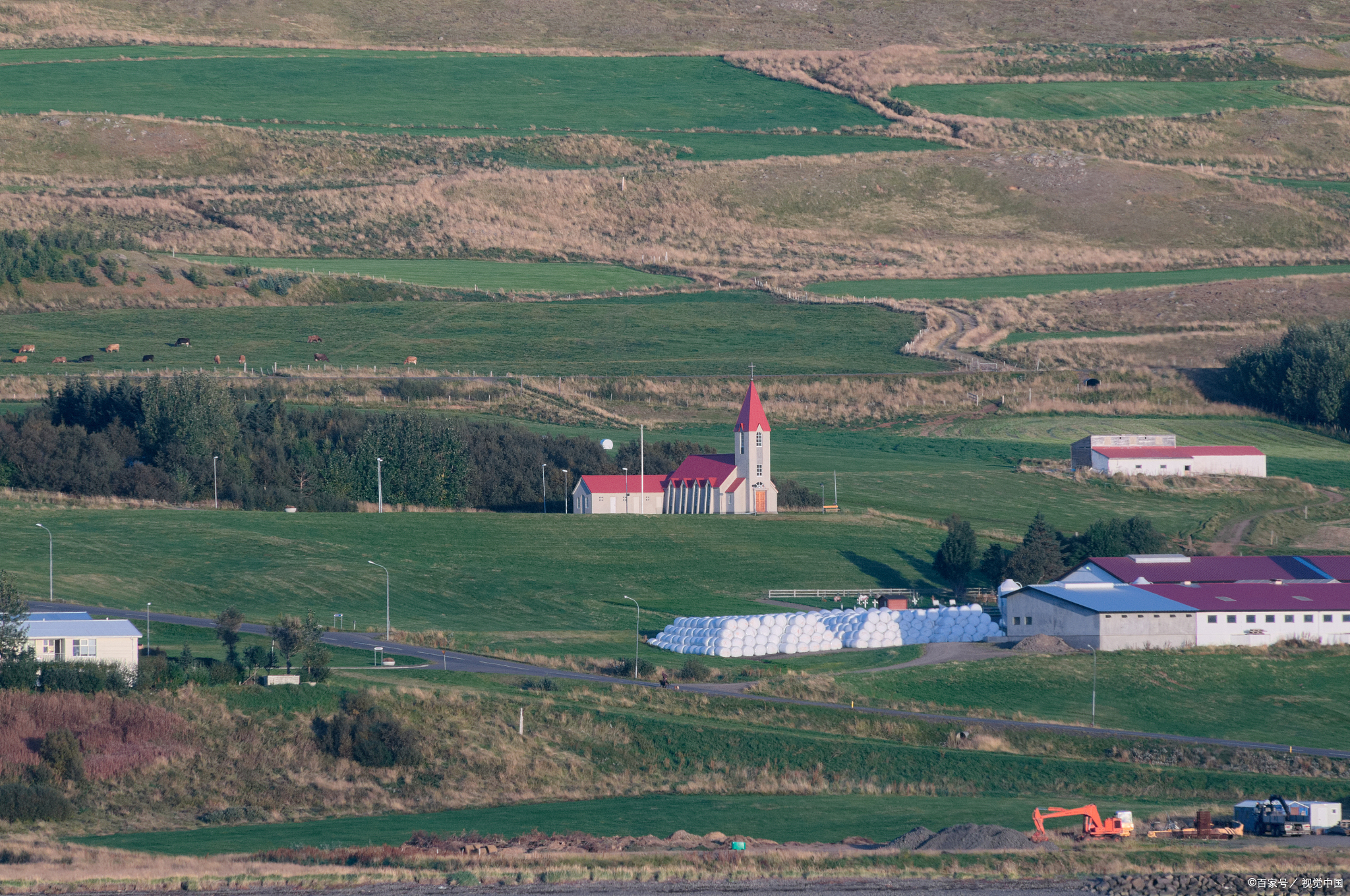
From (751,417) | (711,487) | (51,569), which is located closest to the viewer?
(51,569)

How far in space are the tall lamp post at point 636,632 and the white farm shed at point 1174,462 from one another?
39.4 m

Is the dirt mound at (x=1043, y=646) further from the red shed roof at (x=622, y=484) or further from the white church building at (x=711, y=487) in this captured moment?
the red shed roof at (x=622, y=484)

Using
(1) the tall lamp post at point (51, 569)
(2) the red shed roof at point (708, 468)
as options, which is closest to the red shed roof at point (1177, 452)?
(2) the red shed roof at point (708, 468)

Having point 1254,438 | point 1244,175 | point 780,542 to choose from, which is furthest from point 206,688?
point 1244,175

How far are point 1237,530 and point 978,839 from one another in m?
59.1

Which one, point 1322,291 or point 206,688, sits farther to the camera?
point 1322,291

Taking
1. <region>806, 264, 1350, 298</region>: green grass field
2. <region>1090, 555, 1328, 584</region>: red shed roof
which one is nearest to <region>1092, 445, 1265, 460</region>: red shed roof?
<region>1090, 555, 1328, 584</region>: red shed roof

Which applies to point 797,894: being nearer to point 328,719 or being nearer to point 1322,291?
point 328,719

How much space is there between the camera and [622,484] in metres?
105

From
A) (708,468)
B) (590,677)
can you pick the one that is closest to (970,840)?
(590,677)

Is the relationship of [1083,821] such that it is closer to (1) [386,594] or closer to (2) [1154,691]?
(2) [1154,691]

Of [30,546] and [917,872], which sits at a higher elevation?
[30,546]

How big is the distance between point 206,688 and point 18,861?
16.4 metres

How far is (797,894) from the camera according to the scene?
4412 centimetres
